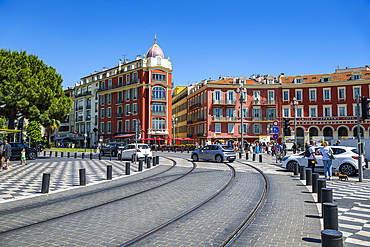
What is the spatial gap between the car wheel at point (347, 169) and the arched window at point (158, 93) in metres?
44.2

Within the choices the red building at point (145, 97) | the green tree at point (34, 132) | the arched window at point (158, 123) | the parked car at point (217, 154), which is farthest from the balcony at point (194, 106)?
the parked car at point (217, 154)

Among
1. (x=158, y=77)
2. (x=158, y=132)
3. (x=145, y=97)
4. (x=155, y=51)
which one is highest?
(x=155, y=51)

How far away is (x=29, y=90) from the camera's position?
94.8 feet

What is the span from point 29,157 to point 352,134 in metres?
49.1

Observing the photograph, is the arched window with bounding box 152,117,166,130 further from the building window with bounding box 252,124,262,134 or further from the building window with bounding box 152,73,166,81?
the building window with bounding box 252,124,262,134

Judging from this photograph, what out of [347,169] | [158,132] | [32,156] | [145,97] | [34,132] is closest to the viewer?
[347,169]

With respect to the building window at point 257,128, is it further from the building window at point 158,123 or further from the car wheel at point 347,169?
the car wheel at point 347,169

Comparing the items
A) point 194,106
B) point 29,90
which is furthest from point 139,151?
point 194,106

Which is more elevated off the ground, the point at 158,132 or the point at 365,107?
the point at 365,107

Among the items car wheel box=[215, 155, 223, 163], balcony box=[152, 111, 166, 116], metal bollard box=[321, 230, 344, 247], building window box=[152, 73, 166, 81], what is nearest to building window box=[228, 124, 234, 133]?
balcony box=[152, 111, 166, 116]

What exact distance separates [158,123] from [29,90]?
29.4m

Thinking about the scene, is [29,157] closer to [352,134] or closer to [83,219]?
[83,219]

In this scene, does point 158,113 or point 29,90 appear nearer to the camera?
point 29,90

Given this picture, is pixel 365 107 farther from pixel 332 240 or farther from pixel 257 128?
pixel 257 128
